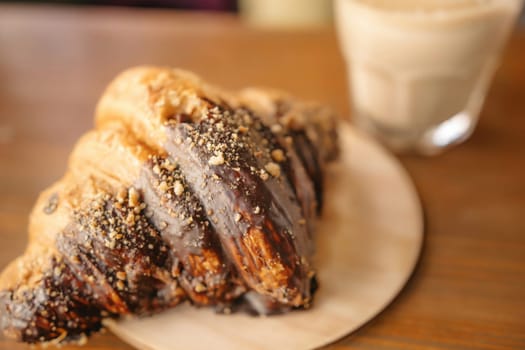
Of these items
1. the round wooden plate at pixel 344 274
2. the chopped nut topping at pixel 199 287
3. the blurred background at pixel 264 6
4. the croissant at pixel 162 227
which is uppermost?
the croissant at pixel 162 227

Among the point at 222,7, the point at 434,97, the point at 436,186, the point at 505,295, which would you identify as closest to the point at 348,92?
the point at 434,97

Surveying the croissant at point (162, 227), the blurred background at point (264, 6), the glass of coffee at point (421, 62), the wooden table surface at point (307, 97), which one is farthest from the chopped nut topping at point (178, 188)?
the blurred background at point (264, 6)

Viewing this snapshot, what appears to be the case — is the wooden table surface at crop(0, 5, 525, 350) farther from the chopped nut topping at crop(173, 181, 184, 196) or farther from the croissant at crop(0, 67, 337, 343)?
the chopped nut topping at crop(173, 181, 184, 196)

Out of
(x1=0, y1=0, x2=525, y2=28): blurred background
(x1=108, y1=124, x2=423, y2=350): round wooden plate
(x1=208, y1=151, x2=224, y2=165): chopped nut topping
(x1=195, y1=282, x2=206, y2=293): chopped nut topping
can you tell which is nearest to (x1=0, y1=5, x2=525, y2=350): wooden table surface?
(x1=108, y1=124, x2=423, y2=350): round wooden plate

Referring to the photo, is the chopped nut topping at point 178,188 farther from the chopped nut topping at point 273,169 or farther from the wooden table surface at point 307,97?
the wooden table surface at point 307,97

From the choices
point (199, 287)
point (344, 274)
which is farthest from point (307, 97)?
point (199, 287)

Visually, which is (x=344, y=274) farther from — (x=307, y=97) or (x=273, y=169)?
(x=307, y=97)
